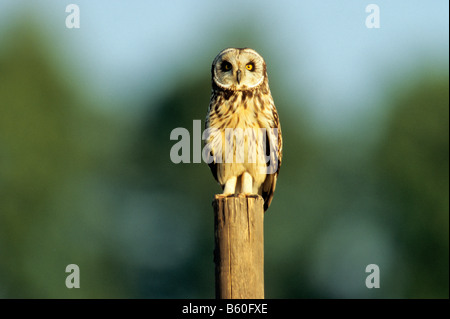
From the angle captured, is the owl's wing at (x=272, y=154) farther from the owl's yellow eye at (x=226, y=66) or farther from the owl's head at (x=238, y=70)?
the owl's yellow eye at (x=226, y=66)

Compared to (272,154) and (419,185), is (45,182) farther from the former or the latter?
(272,154)

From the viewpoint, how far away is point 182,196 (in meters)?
30.6

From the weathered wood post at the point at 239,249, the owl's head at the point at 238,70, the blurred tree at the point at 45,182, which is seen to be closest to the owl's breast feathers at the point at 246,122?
the owl's head at the point at 238,70

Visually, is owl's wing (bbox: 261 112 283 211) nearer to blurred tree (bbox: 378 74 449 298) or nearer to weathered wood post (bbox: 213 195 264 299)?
weathered wood post (bbox: 213 195 264 299)

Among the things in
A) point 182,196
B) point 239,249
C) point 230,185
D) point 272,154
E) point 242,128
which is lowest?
point 239,249

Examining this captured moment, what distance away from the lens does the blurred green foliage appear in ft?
94.6

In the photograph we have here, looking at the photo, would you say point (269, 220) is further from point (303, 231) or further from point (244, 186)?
point (244, 186)

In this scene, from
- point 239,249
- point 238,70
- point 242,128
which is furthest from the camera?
point 238,70

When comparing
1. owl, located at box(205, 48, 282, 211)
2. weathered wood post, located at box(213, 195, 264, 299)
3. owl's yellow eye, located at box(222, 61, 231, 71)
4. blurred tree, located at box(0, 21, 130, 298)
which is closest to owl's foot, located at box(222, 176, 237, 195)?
owl, located at box(205, 48, 282, 211)

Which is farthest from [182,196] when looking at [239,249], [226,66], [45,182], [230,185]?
[239,249]

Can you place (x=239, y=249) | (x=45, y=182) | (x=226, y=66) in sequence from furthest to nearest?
(x=45, y=182) < (x=226, y=66) < (x=239, y=249)

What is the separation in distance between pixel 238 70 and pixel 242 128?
0.74m

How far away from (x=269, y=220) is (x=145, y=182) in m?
4.52

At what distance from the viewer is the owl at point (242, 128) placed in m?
9.48
